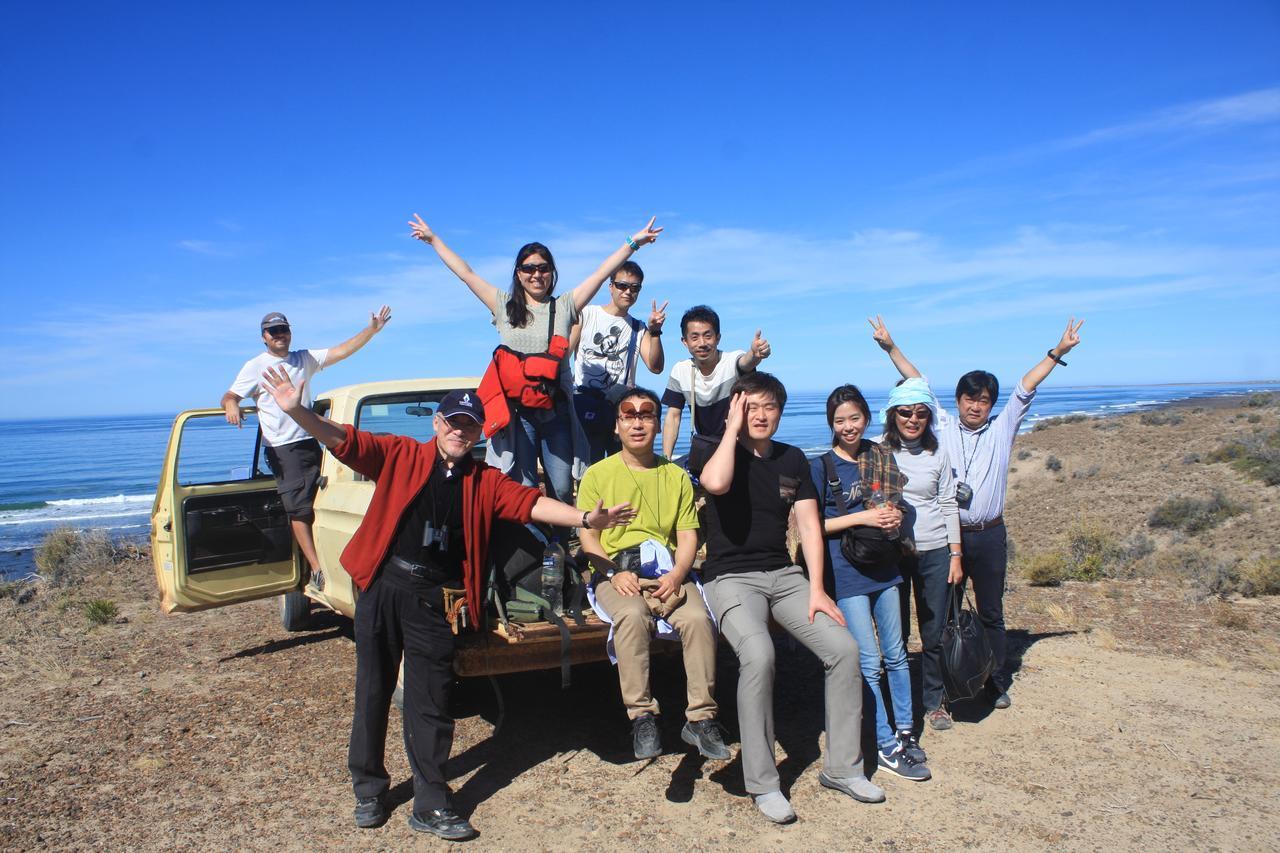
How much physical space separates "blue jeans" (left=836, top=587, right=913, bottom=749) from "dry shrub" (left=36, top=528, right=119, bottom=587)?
10.4 metres

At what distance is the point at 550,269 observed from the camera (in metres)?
5.08

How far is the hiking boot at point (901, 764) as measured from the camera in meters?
4.08

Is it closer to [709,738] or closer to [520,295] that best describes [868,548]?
[709,738]

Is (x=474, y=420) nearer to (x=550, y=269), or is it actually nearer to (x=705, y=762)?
(x=550, y=269)

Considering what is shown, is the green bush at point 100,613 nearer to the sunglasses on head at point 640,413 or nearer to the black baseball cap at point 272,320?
the black baseball cap at point 272,320

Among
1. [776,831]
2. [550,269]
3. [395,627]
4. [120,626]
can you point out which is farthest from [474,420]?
[120,626]

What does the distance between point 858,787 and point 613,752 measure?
1.31 m

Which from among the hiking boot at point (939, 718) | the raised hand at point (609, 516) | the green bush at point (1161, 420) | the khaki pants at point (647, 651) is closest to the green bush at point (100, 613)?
the khaki pants at point (647, 651)

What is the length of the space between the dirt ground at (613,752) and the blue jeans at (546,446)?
136 cm

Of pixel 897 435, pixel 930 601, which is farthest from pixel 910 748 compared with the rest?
pixel 897 435

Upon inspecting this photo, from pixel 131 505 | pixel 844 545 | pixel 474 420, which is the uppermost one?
pixel 474 420

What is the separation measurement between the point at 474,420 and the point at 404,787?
1.85m

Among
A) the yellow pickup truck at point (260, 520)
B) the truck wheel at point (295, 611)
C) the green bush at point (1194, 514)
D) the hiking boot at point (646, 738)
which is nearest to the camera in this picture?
the hiking boot at point (646, 738)

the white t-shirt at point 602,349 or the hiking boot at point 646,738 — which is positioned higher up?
the white t-shirt at point 602,349
